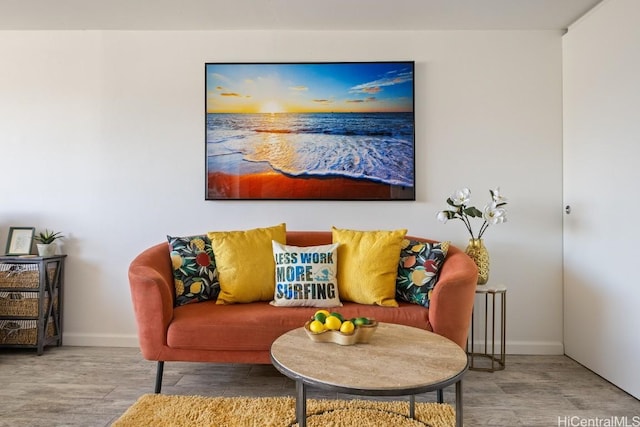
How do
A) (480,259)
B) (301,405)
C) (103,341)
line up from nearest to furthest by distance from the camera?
(301,405)
(480,259)
(103,341)

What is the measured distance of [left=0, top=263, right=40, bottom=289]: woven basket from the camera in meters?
2.80

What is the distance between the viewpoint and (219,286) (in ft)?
8.39

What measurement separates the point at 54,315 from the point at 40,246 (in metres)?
0.53

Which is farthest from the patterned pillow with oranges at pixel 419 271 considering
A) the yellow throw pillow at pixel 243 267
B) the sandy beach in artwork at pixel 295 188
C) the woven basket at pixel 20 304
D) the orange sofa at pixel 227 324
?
the woven basket at pixel 20 304

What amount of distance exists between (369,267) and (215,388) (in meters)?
1.17

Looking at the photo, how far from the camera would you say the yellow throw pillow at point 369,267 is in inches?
95.4

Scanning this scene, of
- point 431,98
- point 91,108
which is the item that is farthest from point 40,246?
point 431,98

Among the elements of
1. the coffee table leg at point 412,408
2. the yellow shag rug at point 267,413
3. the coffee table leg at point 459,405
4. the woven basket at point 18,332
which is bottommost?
the yellow shag rug at point 267,413

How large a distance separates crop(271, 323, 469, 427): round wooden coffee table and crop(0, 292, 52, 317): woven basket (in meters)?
2.18

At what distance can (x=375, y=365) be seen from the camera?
1.42m

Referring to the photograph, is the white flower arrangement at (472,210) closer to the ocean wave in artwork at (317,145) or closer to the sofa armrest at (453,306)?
the ocean wave in artwork at (317,145)

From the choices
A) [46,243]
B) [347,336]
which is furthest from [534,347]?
[46,243]

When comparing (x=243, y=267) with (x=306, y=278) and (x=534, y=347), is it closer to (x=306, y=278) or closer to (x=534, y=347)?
(x=306, y=278)

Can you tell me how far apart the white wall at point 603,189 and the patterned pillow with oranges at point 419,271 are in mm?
1006
